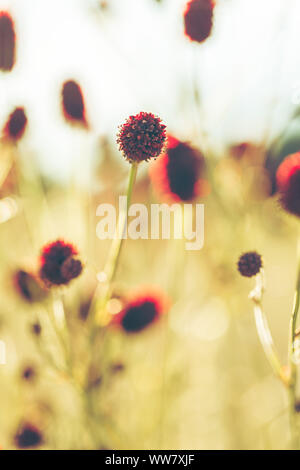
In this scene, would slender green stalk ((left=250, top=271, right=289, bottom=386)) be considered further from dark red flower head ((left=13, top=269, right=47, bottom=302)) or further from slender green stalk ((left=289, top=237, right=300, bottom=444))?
dark red flower head ((left=13, top=269, right=47, bottom=302))

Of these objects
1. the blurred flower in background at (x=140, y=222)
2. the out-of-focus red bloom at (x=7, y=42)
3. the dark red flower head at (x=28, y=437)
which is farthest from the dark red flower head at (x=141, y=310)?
the out-of-focus red bloom at (x=7, y=42)

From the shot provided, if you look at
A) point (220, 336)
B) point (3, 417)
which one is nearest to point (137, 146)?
point (220, 336)

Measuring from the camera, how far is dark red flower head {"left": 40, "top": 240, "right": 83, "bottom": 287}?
36 cm

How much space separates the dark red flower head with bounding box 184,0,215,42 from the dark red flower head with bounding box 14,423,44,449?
1.43 feet

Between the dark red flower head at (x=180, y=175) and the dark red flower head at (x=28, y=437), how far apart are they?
30 cm

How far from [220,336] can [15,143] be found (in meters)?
0.36

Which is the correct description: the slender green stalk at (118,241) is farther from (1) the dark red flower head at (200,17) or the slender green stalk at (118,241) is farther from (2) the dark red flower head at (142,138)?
(1) the dark red flower head at (200,17)

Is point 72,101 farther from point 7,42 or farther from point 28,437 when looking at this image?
point 28,437

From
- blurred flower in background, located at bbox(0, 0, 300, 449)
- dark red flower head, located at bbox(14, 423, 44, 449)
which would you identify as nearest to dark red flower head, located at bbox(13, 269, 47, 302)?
blurred flower in background, located at bbox(0, 0, 300, 449)

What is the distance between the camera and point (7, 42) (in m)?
0.42

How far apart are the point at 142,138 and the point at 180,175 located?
18cm

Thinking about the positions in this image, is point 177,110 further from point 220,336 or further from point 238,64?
point 220,336

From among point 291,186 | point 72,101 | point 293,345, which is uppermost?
point 72,101

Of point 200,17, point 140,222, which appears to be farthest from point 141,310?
point 200,17
